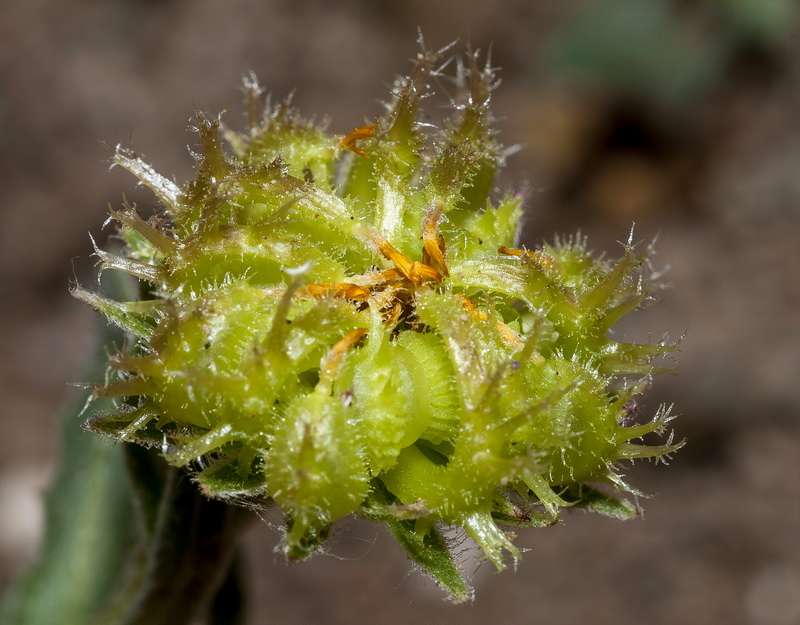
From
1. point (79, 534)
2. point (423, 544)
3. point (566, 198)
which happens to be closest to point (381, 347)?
point (423, 544)

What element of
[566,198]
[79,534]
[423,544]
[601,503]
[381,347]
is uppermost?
[566,198]

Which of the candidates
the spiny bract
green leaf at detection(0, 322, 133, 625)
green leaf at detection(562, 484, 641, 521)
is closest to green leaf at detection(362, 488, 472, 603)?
the spiny bract

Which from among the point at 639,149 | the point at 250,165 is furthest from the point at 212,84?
the point at 250,165

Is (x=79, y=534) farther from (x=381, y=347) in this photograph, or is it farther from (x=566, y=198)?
(x=566, y=198)

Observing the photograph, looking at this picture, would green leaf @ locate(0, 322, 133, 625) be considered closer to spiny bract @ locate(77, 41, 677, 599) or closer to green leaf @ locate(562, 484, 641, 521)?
spiny bract @ locate(77, 41, 677, 599)

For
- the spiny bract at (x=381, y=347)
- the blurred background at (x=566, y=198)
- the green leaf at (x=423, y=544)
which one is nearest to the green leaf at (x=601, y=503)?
the spiny bract at (x=381, y=347)

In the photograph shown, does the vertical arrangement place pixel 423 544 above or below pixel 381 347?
below
